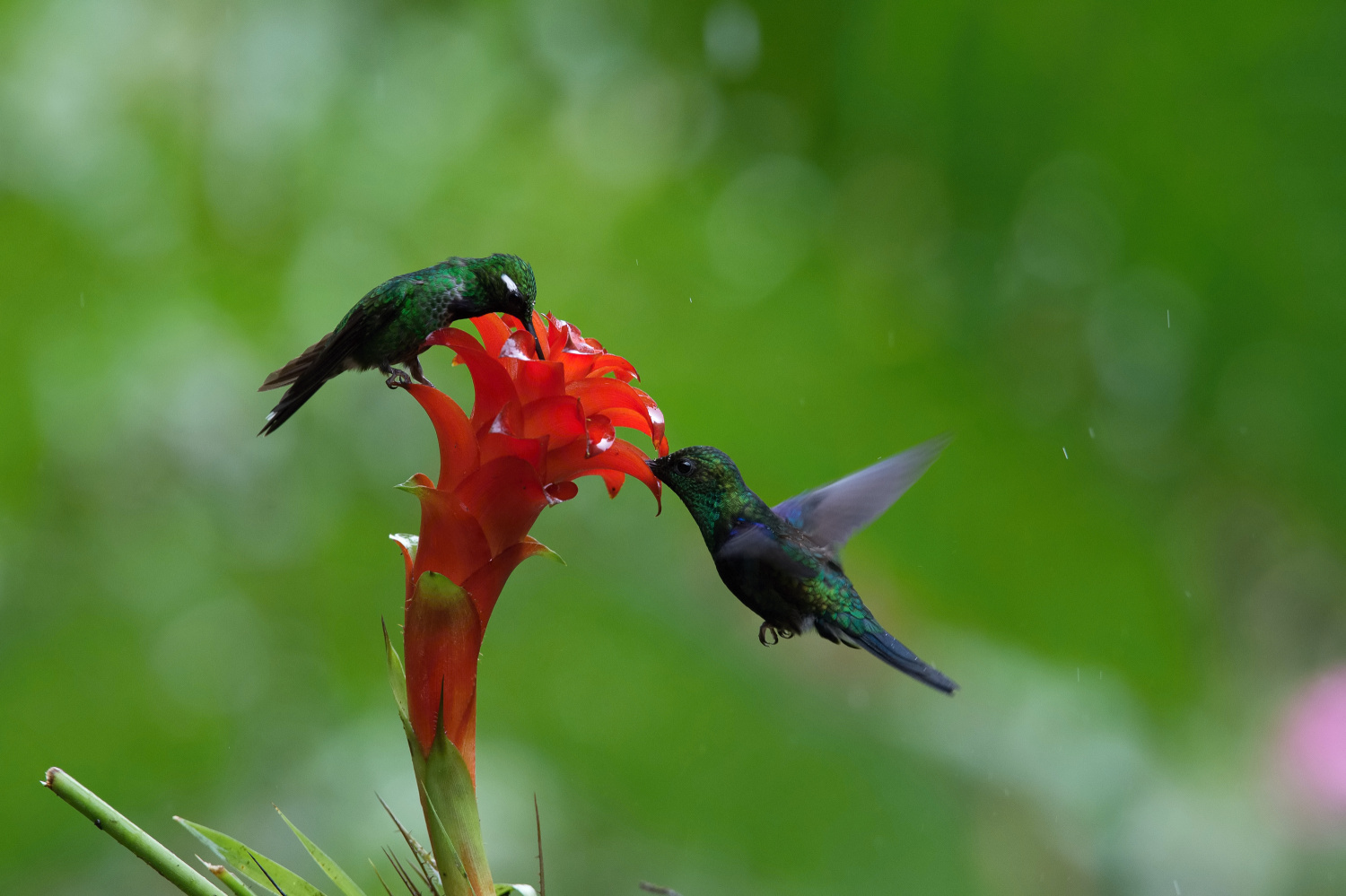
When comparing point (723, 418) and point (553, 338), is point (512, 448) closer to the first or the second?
point (553, 338)

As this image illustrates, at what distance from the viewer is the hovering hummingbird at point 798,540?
76cm

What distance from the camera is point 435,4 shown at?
6.23ft

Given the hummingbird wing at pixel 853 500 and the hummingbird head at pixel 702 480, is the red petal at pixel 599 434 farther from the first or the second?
the hummingbird wing at pixel 853 500

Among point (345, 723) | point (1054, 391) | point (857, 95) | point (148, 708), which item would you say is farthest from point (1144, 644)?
point (148, 708)

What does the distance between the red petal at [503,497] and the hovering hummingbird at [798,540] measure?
0.56 feet

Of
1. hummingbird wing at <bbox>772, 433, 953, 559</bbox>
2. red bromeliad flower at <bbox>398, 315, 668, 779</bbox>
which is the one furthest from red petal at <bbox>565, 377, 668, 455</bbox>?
hummingbird wing at <bbox>772, 433, 953, 559</bbox>

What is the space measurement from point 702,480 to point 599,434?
0.18 m

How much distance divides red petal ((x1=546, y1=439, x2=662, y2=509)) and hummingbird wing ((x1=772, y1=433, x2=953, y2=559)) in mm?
328

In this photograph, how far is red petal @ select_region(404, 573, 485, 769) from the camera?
60 cm

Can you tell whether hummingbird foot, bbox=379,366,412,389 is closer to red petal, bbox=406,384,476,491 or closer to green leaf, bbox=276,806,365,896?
red petal, bbox=406,384,476,491

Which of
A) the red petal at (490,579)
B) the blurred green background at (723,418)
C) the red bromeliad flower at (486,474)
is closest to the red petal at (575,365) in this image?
the red bromeliad flower at (486,474)

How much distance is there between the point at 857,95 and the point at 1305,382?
2.69 ft

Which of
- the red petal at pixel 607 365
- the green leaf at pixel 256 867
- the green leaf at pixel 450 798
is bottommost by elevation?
the green leaf at pixel 256 867

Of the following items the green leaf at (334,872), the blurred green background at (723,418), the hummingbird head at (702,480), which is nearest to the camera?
the green leaf at (334,872)
